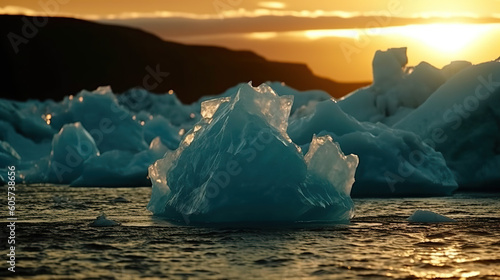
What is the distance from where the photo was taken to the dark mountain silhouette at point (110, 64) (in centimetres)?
11406

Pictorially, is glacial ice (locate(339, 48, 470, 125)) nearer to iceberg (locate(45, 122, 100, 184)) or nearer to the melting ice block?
iceberg (locate(45, 122, 100, 184))

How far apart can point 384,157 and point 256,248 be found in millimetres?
9749

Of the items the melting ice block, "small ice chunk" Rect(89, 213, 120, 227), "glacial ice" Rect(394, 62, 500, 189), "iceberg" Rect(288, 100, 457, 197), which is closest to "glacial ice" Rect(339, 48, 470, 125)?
"glacial ice" Rect(394, 62, 500, 189)

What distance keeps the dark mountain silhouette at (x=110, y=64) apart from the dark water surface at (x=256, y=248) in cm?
9535

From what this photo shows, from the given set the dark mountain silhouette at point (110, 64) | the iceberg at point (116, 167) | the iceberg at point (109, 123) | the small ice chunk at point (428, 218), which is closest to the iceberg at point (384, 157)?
the small ice chunk at point (428, 218)

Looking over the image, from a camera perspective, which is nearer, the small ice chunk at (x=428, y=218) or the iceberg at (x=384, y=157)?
the small ice chunk at (x=428, y=218)

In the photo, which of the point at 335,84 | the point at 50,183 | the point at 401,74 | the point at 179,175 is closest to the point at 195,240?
the point at 179,175

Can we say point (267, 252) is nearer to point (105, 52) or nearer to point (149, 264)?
point (149, 264)

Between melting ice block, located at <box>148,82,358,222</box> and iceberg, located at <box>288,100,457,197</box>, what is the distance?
18.9ft

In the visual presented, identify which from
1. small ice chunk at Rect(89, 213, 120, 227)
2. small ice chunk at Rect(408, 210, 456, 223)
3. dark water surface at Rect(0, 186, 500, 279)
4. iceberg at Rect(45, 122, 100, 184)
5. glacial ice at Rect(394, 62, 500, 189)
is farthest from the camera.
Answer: iceberg at Rect(45, 122, 100, 184)

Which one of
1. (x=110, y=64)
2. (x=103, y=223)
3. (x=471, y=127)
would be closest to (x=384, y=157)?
(x=471, y=127)

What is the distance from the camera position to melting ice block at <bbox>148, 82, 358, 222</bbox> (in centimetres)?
1385

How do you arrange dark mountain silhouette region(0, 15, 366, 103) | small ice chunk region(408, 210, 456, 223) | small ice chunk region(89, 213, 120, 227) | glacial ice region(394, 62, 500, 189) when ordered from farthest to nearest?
dark mountain silhouette region(0, 15, 366, 103) < glacial ice region(394, 62, 500, 189) < small ice chunk region(408, 210, 456, 223) < small ice chunk region(89, 213, 120, 227)

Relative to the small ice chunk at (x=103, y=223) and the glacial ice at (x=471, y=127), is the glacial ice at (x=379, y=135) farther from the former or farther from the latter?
the small ice chunk at (x=103, y=223)
